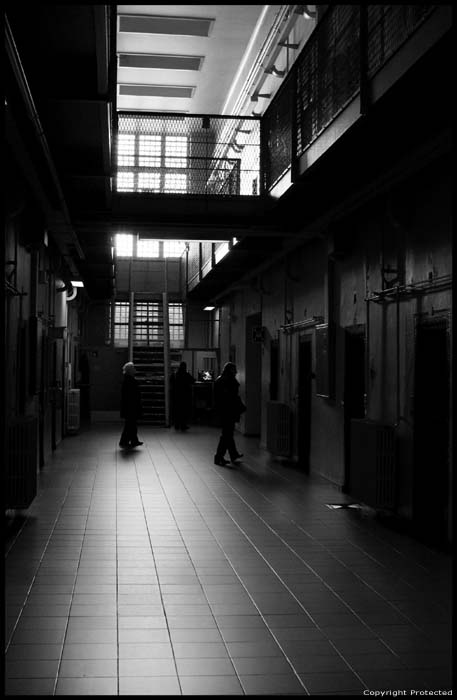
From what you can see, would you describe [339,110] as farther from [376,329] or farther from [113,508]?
[113,508]

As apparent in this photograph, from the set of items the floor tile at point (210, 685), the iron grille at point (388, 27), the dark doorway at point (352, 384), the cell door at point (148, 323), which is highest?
the iron grille at point (388, 27)

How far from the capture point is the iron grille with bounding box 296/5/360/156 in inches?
301

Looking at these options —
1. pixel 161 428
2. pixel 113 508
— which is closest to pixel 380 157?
pixel 113 508

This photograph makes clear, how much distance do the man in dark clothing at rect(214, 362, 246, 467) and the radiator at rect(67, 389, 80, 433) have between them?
5497 millimetres

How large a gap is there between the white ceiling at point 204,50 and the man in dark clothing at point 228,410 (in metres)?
6.60

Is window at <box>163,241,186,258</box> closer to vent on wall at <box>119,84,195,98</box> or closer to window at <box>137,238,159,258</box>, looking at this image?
window at <box>137,238,159,258</box>

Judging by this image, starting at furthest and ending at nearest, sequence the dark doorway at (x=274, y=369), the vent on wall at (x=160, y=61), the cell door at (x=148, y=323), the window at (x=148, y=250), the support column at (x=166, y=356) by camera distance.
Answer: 1. the window at (x=148, y=250)
2. the cell door at (x=148, y=323)
3. the support column at (x=166, y=356)
4. the vent on wall at (x=160, y=61)
5. the dark doorway at (x=274, y=369)

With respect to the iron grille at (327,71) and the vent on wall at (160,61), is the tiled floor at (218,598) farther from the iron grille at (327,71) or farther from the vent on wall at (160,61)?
the vent on wall at (160,61)

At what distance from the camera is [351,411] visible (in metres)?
10.2

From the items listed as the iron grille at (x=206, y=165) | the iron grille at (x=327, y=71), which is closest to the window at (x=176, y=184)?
the iron grille at (x=206, y=165)

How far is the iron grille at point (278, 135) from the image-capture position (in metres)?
10.7

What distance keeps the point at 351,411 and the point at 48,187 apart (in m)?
4.61

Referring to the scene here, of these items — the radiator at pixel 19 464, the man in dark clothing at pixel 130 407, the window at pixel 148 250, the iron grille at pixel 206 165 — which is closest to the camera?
the radiator at pixel 19 464

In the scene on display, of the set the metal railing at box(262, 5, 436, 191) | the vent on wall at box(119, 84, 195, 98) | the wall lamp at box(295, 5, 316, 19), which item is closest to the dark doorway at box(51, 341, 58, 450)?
the metal railing at box(262, 5, 436, 191)
